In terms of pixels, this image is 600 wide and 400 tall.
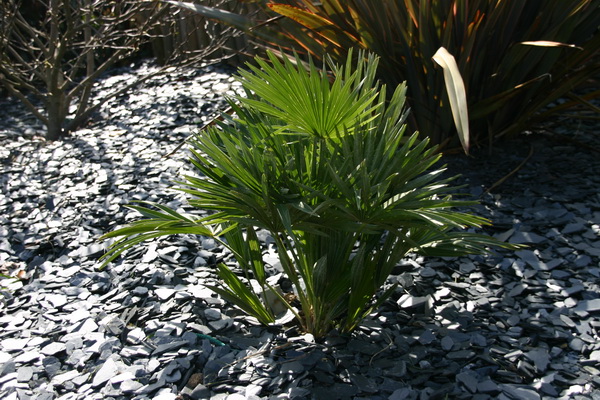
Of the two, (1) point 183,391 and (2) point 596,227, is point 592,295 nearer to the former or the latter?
(2) point 596,227

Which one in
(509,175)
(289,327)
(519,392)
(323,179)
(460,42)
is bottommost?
(519,392)

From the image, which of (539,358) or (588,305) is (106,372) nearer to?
(539,358)

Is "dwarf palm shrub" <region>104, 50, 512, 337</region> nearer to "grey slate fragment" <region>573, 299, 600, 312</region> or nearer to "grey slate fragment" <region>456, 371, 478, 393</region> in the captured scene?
"grey slate fragment" <region>456, 371, 478, 393</region>

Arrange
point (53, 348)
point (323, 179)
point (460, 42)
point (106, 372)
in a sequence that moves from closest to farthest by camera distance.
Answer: point (323, 179) < point (106, 372) < point (53, 348) < point (460, 42)

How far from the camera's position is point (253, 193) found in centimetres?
150

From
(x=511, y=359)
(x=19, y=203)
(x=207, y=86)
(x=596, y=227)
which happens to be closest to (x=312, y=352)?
(x=511, y=359)

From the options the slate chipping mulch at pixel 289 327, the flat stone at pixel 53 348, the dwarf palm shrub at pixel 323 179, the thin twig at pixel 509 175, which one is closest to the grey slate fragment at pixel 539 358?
the slate chipping mulch at pixel 289 327

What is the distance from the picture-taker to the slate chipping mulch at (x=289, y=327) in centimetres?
166

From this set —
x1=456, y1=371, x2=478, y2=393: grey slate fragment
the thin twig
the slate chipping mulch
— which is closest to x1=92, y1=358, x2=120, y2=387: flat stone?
the slate chipping mulch

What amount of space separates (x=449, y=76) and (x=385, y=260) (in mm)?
621

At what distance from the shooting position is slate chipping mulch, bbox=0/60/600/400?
166 cm

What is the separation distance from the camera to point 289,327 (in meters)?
1.90

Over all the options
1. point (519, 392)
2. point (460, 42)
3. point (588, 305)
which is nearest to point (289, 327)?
point (519, 392)

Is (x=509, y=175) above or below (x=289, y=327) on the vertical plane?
above
